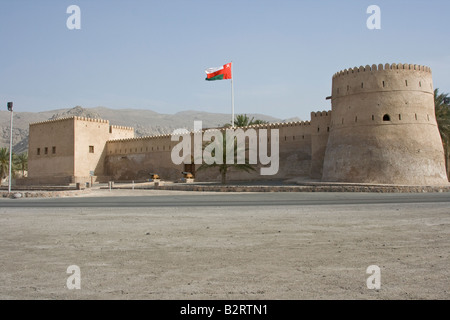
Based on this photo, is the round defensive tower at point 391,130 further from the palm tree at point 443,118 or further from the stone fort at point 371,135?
the palm tree at point 443,118

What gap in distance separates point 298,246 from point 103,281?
9.05ft

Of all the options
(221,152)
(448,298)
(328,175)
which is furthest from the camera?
(221,152)

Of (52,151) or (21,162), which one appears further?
(21,162)

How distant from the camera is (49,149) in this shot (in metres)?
37.8

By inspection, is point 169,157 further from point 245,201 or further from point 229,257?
point 229,257

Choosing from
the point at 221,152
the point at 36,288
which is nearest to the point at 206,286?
the point at 36,288

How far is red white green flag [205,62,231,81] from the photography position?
116 feet

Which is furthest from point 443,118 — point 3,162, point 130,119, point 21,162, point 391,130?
point 130,119

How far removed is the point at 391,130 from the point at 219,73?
1711cm

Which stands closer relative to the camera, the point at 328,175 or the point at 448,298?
the point at 448,298

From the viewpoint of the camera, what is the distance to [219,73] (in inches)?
1401

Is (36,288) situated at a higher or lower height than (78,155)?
lower
